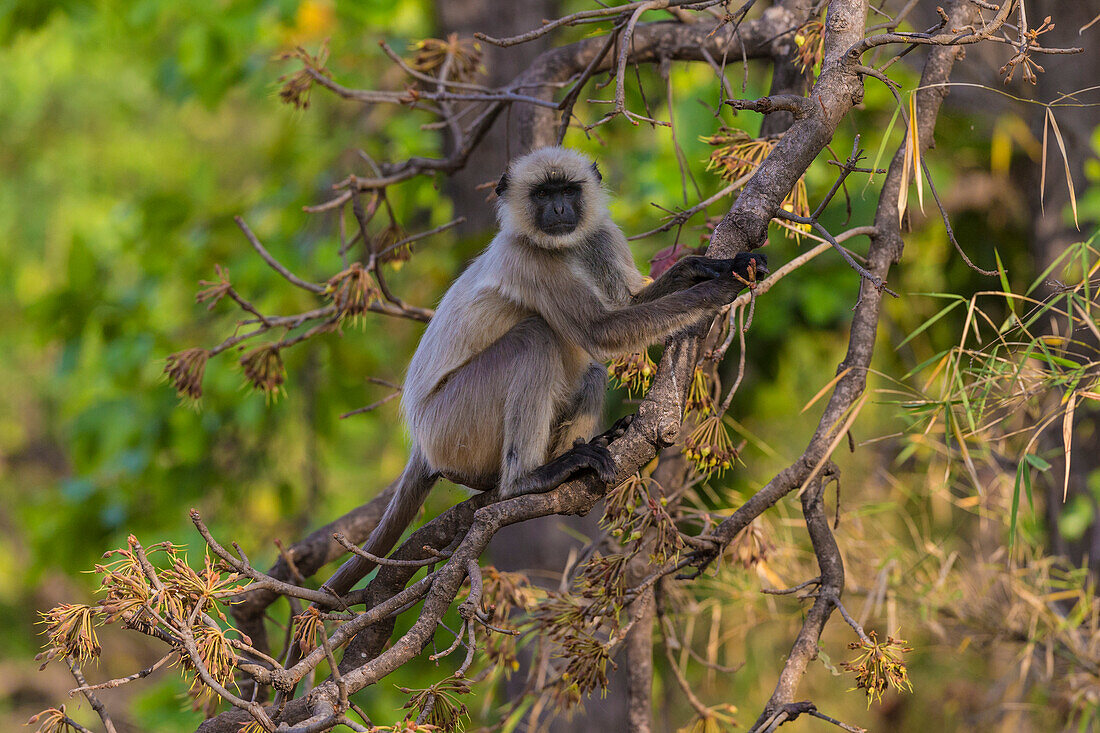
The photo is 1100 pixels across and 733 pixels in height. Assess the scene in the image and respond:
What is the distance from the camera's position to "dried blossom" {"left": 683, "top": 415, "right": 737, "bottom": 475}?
241 centimetres

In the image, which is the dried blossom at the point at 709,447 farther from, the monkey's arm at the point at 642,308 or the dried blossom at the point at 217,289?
the dried blossom at the point at 217,289

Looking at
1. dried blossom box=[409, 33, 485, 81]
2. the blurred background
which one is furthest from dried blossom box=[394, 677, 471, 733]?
dried blossom box=[409, 33, 485, 81]

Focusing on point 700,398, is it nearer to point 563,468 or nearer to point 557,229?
point 563,468

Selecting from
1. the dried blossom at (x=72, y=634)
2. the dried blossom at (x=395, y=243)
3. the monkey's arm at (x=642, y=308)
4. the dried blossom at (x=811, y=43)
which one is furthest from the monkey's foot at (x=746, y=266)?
the dried blossom at (x=72, y=634)

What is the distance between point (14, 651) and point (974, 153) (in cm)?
1035

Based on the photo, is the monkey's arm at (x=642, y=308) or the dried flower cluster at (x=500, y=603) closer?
the monkey's arm at (x=642, y=308)

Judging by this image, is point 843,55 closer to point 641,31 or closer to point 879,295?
point 879,295

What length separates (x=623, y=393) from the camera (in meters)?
4.76

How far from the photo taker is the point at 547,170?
3.16m

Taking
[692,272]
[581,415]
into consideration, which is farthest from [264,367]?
[692,272]

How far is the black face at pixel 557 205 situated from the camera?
10.2 ft

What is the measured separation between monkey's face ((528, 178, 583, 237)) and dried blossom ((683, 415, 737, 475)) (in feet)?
3.10

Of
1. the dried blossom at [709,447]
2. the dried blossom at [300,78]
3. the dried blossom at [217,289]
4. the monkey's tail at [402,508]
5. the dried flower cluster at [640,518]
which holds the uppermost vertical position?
the dried blossom at [300,78]

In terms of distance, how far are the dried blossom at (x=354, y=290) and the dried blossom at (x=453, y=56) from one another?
1.04 metres
